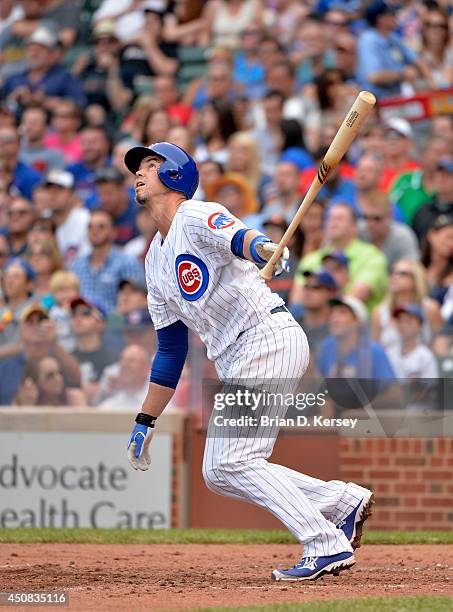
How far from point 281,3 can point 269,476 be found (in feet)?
36.6

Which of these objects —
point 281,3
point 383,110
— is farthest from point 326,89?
point 281,3

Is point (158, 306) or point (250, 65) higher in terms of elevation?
point (250, 65)

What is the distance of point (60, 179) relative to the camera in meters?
14.2

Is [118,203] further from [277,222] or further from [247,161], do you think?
[277,222]

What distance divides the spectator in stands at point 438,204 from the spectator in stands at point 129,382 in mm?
2800

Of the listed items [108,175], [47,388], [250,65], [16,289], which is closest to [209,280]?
[47,388]

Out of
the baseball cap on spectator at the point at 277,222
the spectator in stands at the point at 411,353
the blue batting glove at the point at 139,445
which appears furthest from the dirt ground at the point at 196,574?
the baseball cap on spectator at the point at 277,222

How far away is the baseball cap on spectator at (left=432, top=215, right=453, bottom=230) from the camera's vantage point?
11258 mm

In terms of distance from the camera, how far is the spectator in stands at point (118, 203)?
530 inches

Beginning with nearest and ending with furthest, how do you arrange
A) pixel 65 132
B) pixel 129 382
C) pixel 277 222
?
pixel 129 382
pixel 277 222
pixel 65 132

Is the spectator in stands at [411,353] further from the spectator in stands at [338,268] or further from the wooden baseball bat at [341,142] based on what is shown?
the wooden baseball bat at [341,142]

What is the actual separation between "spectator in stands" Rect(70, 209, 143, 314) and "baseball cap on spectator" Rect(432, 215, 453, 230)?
8.68ft

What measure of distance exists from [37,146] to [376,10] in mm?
4150

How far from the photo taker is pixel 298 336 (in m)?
6.37
